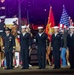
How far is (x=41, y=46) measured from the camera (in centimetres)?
1355

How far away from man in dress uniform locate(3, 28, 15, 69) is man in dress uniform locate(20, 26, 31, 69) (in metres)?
0.34

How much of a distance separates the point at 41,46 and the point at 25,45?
1.87 ft

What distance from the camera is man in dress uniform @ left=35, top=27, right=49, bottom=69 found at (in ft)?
44.3

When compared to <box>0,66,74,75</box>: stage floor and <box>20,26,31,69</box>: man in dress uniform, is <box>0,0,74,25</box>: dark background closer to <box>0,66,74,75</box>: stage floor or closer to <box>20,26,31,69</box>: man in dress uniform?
<box>20,26,31,69</box>: man in dress uniform

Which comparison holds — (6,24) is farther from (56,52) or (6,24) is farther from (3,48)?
(56,52)

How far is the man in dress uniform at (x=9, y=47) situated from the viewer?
44.4 feet

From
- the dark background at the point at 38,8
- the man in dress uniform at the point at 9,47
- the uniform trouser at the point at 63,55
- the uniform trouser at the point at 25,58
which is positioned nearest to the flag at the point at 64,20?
the dark background at the point at 38,8

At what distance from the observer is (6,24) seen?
47.2ft

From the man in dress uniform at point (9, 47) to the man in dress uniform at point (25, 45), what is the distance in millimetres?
343

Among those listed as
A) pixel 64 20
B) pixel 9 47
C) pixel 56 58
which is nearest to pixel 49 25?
pixel 64 20

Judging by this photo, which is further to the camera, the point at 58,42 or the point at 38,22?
the point at 38,22

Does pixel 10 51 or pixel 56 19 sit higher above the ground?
pixel 56 19

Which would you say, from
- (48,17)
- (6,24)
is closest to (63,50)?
(48,17)

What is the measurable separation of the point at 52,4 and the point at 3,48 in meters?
2.51
